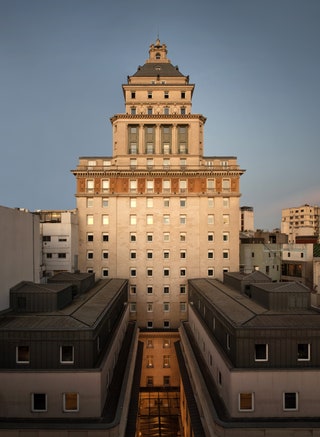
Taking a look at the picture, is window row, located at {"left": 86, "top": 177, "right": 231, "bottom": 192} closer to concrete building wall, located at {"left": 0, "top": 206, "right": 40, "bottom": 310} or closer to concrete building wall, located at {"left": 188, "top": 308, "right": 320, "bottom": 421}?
concrete building wall, located at {"left": 0, "top": 206, "right": 40, "bottom": 310}

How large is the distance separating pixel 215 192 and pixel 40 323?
38462 millimetres

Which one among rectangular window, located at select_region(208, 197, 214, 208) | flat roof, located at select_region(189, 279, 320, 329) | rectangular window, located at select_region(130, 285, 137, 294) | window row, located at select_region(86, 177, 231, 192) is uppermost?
window row, located at select_region(86, 177, 231, 192)

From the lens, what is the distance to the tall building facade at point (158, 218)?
55594mm

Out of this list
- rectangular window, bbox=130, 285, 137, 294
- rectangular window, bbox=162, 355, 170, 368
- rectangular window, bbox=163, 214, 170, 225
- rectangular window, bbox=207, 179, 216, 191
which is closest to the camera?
rectangular window, bbox=162, 355, 170, 368

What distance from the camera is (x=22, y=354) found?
2514cm

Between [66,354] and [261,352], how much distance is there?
15549mm

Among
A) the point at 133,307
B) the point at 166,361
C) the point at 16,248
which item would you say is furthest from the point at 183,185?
the point at 16,248

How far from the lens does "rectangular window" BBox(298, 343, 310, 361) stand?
25297mm

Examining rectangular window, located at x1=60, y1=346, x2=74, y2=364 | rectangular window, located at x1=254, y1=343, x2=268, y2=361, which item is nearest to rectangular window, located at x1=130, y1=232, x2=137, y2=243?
rectangular window, located at x1=60, y1=346, x2=74, y2=364

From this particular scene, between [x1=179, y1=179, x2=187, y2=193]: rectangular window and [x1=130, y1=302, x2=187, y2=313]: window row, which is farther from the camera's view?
[x1=179, y1=179, x2=187, y2=193]: rectangular window

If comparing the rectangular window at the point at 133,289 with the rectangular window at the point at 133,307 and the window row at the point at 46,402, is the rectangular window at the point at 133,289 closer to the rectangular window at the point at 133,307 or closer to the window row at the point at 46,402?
the rectangular window at the point at 133,307

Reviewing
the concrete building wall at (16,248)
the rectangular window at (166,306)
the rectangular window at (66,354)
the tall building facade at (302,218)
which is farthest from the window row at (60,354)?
the tall building facade at (302,218)

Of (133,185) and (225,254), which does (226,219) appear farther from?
(133,185)

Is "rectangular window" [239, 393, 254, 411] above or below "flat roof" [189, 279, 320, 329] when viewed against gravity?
below
